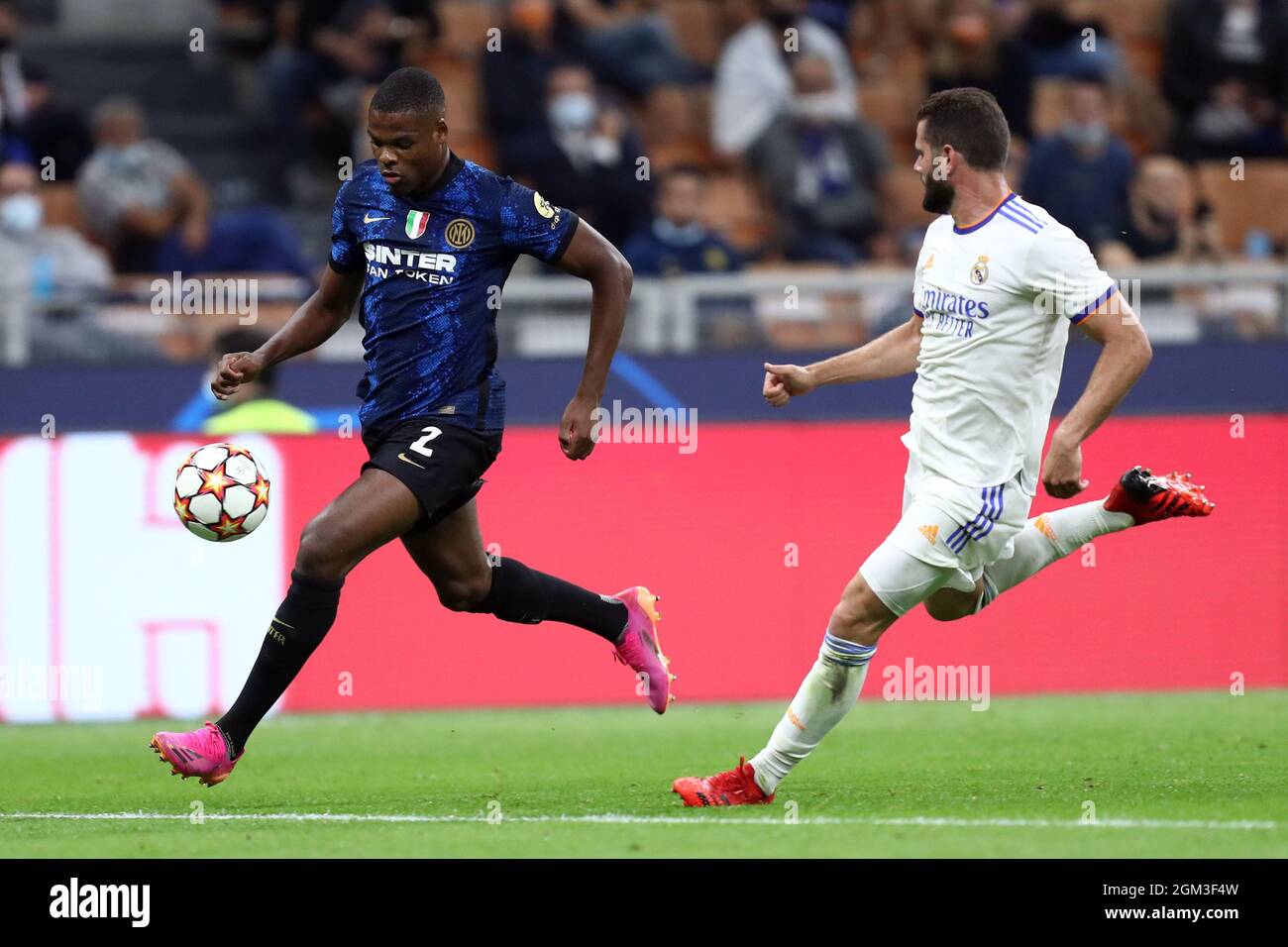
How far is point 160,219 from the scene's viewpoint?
13.4 m

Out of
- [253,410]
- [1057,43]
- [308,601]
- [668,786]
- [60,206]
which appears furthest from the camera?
[1057,43]

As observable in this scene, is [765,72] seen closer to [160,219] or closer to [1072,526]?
[160,219]

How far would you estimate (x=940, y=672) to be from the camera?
1004cm

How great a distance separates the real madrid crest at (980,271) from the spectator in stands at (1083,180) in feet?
22.9

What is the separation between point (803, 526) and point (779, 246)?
3.90 meters

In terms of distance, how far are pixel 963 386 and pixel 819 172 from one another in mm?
7517

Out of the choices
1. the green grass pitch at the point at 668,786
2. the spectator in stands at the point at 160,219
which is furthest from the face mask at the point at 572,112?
the green grass pitch at the point at 668,786

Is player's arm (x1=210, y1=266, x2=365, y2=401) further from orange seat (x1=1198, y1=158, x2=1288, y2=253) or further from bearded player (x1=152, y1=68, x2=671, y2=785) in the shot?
orange seat (x1=1198, y1=158, x2=1288, y2=253)

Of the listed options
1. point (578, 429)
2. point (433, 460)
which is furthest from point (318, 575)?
point (578, 429)

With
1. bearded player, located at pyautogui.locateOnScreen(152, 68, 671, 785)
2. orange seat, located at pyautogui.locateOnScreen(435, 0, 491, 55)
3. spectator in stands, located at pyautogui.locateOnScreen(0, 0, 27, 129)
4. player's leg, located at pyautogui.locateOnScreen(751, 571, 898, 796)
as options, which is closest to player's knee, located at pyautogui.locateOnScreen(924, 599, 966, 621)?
player's leg, located at pyautogui.locateOnScreen(751, 571, 898, 796)

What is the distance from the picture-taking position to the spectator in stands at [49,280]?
Answer: 11789 millimetres
